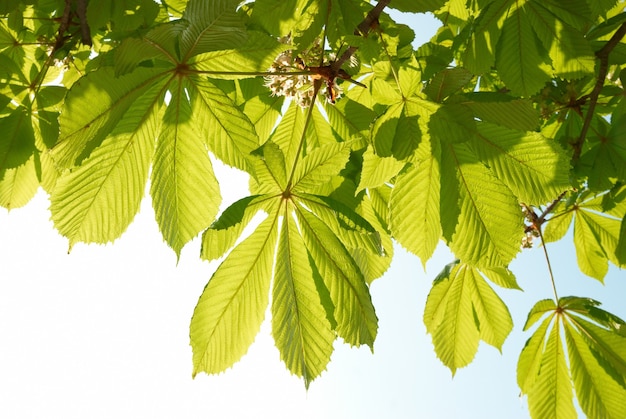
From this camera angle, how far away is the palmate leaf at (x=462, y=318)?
207cm

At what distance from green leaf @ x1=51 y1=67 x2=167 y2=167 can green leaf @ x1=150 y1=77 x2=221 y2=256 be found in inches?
4.9

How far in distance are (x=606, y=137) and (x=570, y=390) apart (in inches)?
40.3

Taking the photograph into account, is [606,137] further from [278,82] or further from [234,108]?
[234,108]

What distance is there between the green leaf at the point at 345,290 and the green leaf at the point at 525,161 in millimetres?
440

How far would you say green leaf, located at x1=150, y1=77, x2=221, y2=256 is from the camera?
1159 millimetres

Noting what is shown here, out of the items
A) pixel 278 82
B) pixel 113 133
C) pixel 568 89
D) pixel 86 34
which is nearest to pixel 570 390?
pixel 568 89

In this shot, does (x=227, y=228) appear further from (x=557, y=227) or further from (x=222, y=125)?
(x=557, y=227)

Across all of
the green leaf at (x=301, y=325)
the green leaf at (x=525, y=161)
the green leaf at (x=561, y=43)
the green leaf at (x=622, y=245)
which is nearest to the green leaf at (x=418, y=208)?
the green leaf at (x=525, y=161)

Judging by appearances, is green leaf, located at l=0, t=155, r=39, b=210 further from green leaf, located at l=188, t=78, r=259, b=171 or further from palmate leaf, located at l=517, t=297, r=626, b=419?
palmate leaf, located at l=517, t=297, r=626, b=419

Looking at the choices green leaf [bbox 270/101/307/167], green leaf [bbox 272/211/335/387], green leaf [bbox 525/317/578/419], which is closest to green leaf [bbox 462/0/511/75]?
green leaf [bbox 270/101/307/167]

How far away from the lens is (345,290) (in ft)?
4.19

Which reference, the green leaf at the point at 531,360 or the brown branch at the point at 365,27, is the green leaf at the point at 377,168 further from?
the green leaf at the point at 531,360

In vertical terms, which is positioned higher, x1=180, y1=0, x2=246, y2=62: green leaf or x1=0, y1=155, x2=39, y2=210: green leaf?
x1=0, y1=155, x2=39, y2=210: green leaf

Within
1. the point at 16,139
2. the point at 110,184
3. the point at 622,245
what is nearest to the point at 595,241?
the point at 622,245
